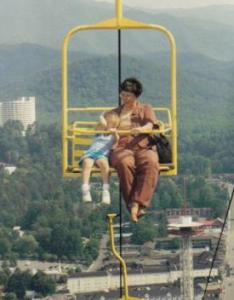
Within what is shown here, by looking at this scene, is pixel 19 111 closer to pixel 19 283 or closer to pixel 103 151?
pixel 19 283

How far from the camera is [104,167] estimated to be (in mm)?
5676

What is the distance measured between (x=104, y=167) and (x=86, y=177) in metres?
0.08

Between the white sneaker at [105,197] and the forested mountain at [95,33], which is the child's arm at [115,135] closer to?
the white sneaker at [105,197]

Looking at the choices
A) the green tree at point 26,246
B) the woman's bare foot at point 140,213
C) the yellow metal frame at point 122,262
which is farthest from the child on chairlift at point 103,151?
the green tree at point 26,246

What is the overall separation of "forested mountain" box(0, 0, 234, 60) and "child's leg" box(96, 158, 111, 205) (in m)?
111

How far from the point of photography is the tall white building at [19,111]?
86.2 metres

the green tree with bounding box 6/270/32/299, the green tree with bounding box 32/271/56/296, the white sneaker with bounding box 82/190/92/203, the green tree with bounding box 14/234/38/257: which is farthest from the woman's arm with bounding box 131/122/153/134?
the green tree with bounding box 14/234/38/257

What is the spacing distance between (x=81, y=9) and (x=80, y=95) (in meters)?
35.0

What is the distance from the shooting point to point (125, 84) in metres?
5.74

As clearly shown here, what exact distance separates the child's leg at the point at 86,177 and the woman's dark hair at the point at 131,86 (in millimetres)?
230

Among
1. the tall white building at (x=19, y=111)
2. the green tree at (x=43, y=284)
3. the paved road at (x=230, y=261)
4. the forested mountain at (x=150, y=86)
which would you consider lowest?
the green tree at (x=43, y=284)

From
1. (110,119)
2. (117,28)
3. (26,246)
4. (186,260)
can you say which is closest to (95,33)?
(26,246)

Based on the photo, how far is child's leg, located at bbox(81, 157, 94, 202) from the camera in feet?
18.4

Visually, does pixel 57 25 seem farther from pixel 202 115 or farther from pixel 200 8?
pixel 202 115
